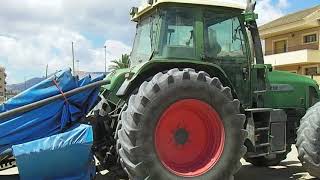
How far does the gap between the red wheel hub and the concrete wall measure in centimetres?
3109

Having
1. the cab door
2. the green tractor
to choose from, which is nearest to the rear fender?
the green tractor

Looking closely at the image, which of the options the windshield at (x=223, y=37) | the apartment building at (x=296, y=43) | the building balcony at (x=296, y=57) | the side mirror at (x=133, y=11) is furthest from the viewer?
the apartment building at (x=296, y=43)

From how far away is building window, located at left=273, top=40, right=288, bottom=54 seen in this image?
39.2 meters

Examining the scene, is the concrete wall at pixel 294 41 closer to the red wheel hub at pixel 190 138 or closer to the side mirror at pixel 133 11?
the side mirror at pixel 133 11

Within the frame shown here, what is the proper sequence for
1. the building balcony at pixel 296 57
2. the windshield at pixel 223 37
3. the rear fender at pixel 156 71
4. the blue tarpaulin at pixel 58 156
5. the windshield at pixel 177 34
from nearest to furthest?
the blue tarpaulin at pixel 58 156 < the rear fender at pixel 156 71 < the windshield at pixel 177 34 < the windshield at pixel 223 37 < the building balcony at pixel 296 57

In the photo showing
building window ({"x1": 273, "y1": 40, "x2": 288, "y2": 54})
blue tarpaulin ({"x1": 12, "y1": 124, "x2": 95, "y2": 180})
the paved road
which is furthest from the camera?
building window ({"x1": 273, "y1": 40, "x2": 288, "y2": 54})

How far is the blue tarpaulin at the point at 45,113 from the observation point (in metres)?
6.20

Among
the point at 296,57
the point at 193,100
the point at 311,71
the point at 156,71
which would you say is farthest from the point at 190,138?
the point at 311,71

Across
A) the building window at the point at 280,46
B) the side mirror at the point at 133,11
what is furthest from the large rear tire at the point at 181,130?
the building window at the point at 280,46

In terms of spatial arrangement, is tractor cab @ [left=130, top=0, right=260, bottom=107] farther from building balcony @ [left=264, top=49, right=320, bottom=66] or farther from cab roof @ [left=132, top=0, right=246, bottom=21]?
building balcony @ [left=264, top=49, right=320, bottom=66]

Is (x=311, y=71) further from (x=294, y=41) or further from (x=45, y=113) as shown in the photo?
(x=45, y=113)

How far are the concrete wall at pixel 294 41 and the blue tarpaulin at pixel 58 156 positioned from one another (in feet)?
105

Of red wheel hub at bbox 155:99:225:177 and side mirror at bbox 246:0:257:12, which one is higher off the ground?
side mirror at bbox 246:0:257:12

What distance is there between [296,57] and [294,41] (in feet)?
8.62
